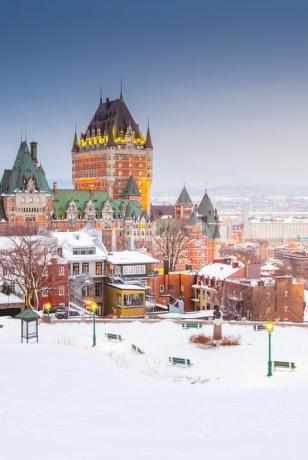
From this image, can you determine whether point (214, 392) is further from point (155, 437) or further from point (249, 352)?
point (249, 352)

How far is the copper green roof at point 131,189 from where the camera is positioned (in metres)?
134

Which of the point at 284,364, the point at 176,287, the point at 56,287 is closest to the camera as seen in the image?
the point at 284,364

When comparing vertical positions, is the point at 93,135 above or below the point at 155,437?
above

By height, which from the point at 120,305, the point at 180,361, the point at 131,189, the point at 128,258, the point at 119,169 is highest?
the point at 119,169

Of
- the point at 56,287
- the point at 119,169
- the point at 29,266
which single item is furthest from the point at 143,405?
the point at 119,169

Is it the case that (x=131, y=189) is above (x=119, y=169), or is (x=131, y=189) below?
below

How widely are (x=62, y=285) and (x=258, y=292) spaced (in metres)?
18.5

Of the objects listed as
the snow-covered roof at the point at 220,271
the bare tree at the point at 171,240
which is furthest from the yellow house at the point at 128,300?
the bare tree at the point at 171,240

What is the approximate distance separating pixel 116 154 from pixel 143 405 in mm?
126526

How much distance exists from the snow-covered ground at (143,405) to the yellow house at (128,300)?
2061 cm

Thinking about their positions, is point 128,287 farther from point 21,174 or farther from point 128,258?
point 21,174

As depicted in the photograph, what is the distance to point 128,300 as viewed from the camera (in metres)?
53.6

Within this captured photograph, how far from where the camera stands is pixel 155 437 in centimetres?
1542

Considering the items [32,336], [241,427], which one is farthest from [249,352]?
[241,427]
